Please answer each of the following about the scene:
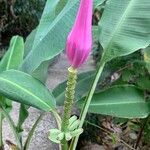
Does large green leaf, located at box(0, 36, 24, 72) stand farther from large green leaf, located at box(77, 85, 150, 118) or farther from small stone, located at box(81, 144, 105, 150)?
small stone, located at box(81, 144, 105, 150)

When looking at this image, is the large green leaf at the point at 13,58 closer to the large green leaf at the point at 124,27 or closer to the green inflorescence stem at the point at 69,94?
the large green leaf at the point at 124,27

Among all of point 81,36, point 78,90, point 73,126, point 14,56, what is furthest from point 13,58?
point 81,36

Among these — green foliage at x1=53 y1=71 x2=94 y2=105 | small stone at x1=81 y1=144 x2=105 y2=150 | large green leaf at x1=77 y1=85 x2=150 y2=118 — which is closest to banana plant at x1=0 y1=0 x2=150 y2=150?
large green leaf at x1=77 y1=85 x2=150 y2=118

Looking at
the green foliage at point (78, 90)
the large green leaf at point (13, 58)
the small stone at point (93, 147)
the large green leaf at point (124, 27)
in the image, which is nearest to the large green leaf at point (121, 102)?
the green foliage at point (78, 90)

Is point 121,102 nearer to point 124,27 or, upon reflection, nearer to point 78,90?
point 78,90

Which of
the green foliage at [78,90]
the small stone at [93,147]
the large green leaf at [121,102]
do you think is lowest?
the small stone at [93,147]
